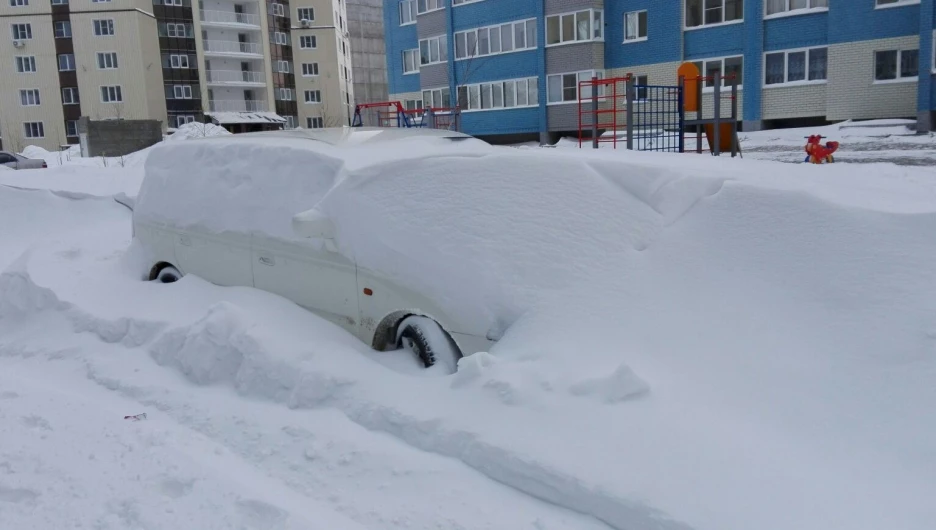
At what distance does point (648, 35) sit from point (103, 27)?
4005cm

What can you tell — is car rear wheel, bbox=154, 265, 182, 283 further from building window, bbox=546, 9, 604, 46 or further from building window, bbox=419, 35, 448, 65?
building window, bbox=419, 35, 448, 65

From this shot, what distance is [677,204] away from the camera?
4.57m

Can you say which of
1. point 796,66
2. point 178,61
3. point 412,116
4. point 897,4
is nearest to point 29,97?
point 178,61

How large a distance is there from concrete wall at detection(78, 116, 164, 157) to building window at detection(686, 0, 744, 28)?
27.6 meters

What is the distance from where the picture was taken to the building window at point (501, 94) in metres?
35.6

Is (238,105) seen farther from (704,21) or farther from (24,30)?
(704,21)

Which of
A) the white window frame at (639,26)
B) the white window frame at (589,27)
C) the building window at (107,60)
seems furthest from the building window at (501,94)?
the building window at (107,60)

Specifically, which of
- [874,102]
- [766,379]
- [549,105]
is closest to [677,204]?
[766,379]

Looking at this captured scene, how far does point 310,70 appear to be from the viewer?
66.9 m

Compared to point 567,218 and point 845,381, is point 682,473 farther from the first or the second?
point 567,218

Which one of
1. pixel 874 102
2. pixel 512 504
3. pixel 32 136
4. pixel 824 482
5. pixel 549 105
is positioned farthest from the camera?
pixel 32 136

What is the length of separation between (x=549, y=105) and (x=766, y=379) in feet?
106

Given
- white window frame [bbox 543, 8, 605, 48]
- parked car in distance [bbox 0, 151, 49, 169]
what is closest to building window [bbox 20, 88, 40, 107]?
parked car in distance [bbox 0, 151, 49, 169]

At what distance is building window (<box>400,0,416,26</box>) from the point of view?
41.8 metres
